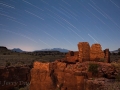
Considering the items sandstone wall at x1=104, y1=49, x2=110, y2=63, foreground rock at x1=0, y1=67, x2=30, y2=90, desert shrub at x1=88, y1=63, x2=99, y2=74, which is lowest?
foreground rock at x1=0, y1=67, x2=30, y2=90

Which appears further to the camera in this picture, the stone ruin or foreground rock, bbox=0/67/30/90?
foreground rock, bbox=0/67/30/90

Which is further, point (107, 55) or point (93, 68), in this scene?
point (107, 55)

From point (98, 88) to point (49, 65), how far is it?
9.04m

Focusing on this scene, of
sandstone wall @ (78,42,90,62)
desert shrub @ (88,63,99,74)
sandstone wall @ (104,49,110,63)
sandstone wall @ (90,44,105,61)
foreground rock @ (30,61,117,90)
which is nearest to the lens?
foreground rock @ (30,61,117,90)

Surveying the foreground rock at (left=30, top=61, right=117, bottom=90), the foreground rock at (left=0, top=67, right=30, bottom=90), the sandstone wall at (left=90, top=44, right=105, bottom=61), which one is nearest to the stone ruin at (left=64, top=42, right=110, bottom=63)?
the sandstone wall at (left=90, top=44, right=105, bottom=61)

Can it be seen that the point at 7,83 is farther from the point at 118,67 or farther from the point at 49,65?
the point at 118,67

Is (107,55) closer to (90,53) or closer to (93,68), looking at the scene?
(90,53)

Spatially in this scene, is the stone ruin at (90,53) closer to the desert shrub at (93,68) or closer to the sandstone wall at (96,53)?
the sandstone wall at (96,53)

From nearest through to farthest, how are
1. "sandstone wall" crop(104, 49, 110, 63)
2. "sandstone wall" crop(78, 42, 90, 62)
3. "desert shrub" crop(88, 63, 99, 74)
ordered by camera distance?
"desert shrub" crop(88, 63, 99, 74) < "sandstone wall" crop(78, 42, 90, 62) < "sandstone wall" crop(104, 49, 110, 63)

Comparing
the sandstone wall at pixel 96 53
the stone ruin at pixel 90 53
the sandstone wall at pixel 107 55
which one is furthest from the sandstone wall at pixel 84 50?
the sandstone wall at pixel 107 55

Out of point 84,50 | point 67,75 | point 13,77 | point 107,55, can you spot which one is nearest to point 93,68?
point 67,75

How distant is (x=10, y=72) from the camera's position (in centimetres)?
4238

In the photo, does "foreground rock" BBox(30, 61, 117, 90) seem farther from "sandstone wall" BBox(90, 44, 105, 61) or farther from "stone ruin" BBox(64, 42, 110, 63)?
"sandstone wall" BBox(90, 44, 105, 61)

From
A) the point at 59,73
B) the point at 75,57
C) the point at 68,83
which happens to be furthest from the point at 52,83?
the point at 75,57
